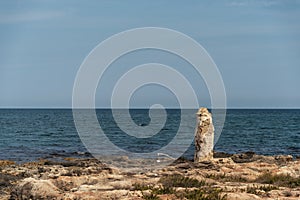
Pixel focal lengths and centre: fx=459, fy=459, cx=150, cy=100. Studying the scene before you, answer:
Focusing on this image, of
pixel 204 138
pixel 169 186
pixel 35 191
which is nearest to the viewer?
pixel 35 191

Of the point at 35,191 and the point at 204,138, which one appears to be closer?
the point at 35,191

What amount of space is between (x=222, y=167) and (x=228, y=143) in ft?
127

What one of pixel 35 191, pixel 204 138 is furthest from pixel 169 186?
pixel 204 138

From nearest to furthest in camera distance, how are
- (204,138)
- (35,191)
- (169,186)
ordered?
(35,191) < (169,186) < (204,138)

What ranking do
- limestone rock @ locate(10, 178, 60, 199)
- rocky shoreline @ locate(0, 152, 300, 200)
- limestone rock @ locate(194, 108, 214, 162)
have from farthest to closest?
limestone rock @ locate(194, 108, 214, 162)
limestone rock @ locate(10, 178, 60, 199)
rocky shoreline @ locate(0, 152, 300, 200)

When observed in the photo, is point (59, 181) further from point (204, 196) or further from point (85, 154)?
point (85, 154)

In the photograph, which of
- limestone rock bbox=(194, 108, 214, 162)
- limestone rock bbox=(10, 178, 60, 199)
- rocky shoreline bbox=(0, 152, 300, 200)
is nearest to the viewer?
rocky shoreline bbox=(0, 152, 300, 200)

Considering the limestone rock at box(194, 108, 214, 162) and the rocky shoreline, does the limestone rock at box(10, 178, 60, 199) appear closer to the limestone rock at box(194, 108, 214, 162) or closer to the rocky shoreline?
the rocky shoreline

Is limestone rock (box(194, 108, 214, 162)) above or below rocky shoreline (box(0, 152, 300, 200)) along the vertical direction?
above

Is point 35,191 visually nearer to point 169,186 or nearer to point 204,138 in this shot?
point 169,186

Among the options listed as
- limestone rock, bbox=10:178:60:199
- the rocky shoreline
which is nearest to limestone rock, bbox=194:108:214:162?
the rocky shoreline

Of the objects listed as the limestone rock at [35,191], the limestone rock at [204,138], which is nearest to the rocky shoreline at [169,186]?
the limestone rock at [35,191]

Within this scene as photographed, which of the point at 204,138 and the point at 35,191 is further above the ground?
the point at 204,138

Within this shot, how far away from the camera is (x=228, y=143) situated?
207ft
